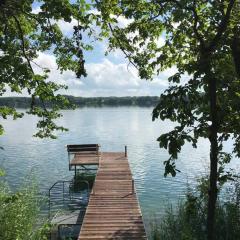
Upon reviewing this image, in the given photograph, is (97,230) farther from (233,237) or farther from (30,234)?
(233,237)

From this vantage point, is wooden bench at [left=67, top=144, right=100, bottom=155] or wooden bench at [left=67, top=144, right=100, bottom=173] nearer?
wooden bench at [left=67, top=144, right=100, bottom=173]

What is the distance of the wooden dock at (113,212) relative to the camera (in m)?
12.2

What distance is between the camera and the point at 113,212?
14609 millimetres

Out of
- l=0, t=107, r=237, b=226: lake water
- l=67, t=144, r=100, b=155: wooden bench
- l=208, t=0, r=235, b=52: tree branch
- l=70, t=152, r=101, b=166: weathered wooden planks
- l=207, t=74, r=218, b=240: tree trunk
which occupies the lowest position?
l=0, t=107, r=237, b=226: lake water

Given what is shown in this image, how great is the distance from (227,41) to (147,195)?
773 inches

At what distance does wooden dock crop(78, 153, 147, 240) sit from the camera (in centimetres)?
1224

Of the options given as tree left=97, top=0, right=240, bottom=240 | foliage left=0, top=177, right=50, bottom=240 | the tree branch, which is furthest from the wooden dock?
the tree branch

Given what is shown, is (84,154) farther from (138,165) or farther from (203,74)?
(203,74)

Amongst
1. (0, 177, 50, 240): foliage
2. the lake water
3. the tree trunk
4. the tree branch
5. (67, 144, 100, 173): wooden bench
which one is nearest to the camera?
the tree branch

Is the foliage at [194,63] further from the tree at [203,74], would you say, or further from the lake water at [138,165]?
the lake water at [138,165]

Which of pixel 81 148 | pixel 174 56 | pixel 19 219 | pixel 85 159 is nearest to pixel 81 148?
pixel 81 148

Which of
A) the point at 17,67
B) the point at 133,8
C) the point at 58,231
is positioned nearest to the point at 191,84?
the point at 133,8

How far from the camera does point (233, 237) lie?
36.5 feet

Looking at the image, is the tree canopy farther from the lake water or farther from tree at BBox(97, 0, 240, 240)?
the lake water
